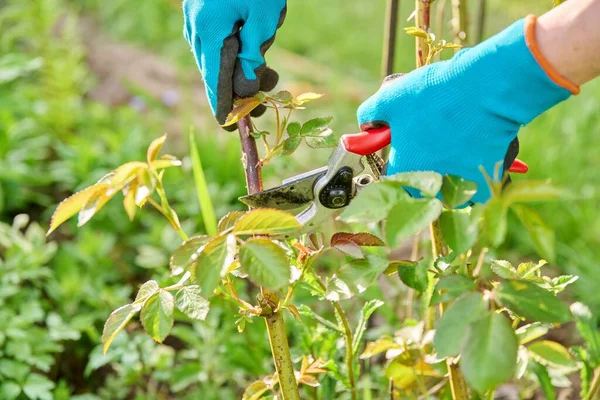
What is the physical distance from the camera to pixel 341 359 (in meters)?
1.77

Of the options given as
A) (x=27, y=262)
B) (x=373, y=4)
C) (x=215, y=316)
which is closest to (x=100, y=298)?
(x=27, y=262)

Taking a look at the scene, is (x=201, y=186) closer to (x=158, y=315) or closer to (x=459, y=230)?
(x=158, y=315)

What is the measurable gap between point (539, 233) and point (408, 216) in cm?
16

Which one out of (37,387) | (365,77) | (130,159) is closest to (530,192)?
(37,387)

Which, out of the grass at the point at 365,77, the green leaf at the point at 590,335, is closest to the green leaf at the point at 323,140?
the green leaf at the point at 590,335

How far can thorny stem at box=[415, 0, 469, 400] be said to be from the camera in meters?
1.37

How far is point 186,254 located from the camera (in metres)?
1.02

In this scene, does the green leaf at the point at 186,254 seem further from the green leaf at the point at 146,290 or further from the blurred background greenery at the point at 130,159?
the blurred background greenery at the point at 130,159

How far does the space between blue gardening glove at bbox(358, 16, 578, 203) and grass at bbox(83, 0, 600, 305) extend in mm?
908

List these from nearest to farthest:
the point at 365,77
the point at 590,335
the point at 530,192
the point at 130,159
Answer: the point at 530,192 < the point at 590,335 < the point at 130,159 < the point at 365,77

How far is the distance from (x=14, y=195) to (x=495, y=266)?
1957mm

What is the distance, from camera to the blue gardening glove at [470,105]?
1.13 m

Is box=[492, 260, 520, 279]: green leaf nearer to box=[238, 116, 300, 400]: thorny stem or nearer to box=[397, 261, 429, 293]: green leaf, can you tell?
box=[397, 261, 429, 293]: green leaf

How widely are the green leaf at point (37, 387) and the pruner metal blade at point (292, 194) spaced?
843 mm
